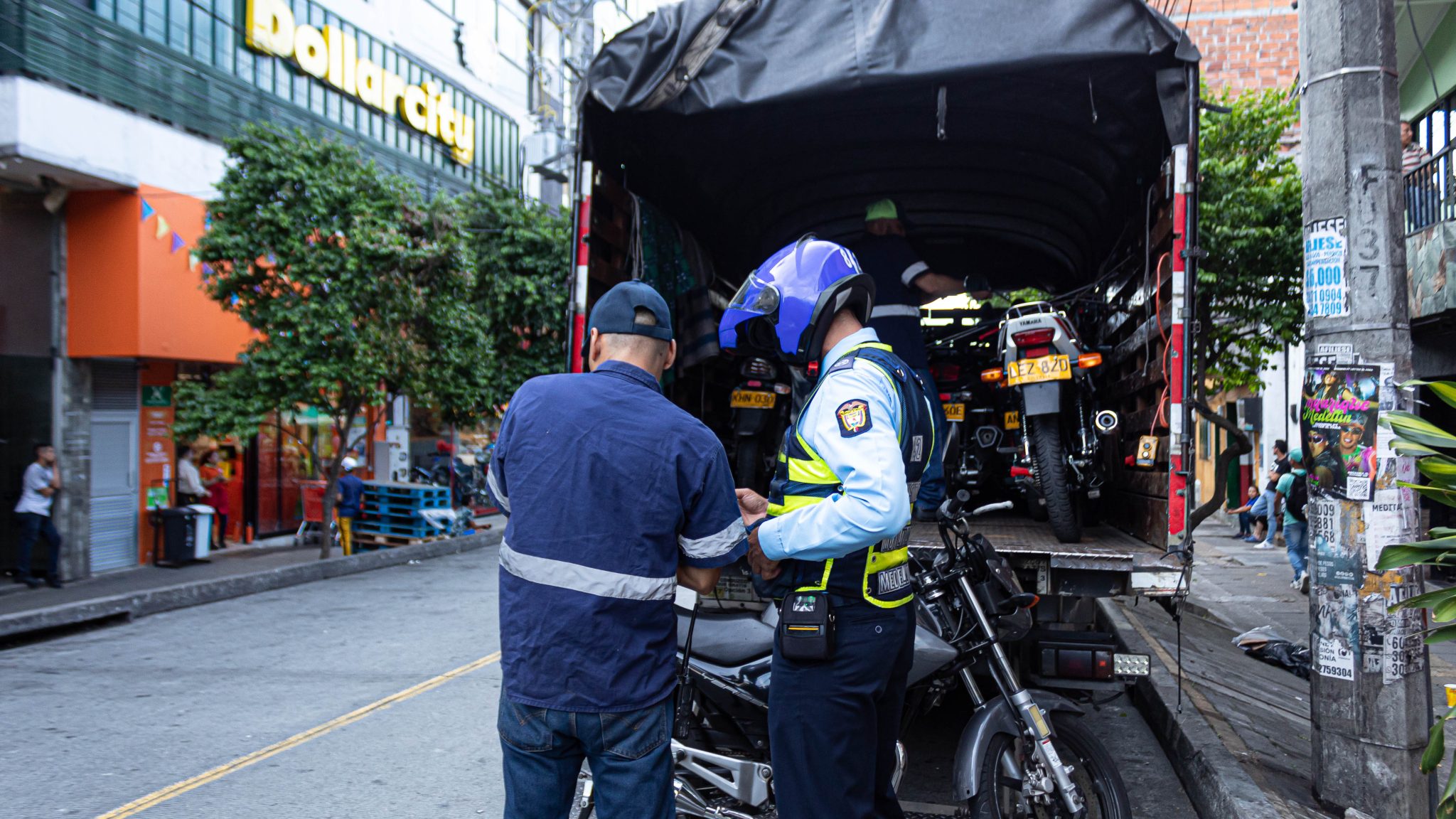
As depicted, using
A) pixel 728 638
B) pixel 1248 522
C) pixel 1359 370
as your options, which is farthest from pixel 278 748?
pixel 1248 522

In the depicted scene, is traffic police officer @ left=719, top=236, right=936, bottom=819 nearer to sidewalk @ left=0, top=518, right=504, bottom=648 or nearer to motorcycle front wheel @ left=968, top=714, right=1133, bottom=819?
motorcycle front wheel @ left=968, top=714, right=1133, bottom=819

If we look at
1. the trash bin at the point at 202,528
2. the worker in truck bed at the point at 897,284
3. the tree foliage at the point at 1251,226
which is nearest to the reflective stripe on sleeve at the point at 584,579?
the worker in truck bed at the point at 897,284

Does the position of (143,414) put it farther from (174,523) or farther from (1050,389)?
(1050,389)

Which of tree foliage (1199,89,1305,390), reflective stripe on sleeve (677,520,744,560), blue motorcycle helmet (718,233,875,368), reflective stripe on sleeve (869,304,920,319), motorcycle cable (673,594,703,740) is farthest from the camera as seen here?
tree foliage (1199,89,1305,390)

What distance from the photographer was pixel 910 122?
6055 mm

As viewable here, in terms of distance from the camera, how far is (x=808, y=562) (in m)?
2.88

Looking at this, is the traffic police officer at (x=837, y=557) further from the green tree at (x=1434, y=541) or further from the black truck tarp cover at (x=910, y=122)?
the black truck tarp cover at (x=910, y=122)

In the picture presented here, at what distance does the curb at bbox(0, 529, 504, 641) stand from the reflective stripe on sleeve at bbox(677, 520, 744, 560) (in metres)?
8.92

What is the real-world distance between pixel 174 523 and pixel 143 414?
171cm

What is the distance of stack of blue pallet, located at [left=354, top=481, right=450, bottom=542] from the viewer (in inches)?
653

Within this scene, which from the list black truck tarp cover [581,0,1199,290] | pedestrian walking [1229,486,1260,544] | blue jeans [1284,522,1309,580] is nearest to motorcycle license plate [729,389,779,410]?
black truck tarp cover [581,0,1199,290]

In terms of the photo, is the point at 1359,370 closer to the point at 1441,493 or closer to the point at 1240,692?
the point at 1441,493

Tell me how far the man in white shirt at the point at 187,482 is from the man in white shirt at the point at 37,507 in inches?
92.7

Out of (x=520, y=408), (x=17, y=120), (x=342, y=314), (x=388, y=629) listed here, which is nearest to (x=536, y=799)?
(x=520, y=408)
